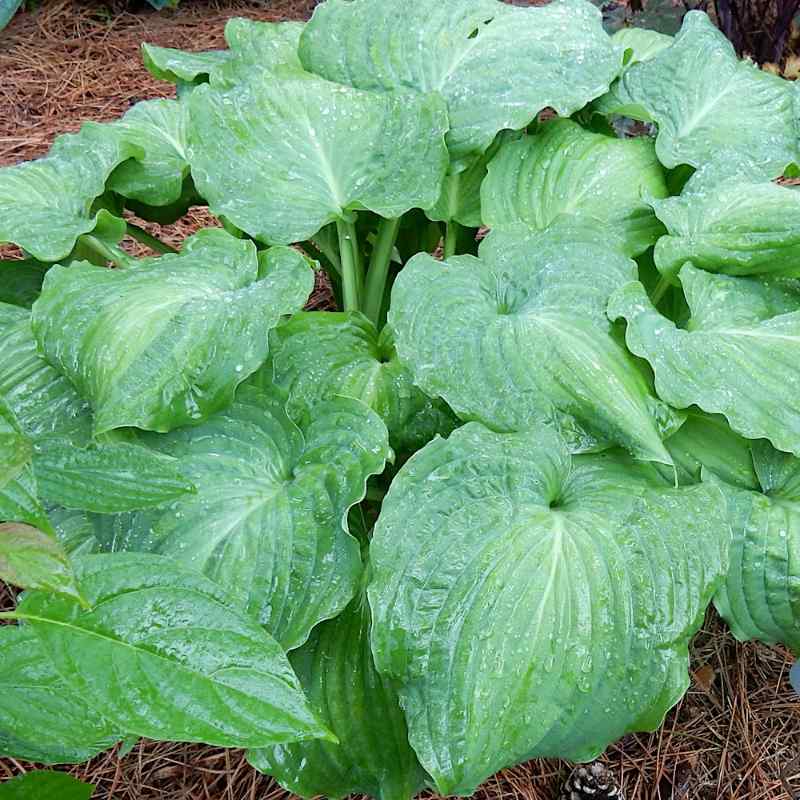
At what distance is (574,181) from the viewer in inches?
55.2

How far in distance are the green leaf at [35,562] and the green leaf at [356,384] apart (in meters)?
0.66

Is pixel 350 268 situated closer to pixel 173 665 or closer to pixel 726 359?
pixel 726 359

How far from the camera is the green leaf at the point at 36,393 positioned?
107 cm

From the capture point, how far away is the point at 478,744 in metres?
0.83

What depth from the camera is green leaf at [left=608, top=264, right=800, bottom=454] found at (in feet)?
3.39

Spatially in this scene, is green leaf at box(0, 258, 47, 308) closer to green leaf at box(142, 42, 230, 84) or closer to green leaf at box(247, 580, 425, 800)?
green leaf at box(142, 42, 230, 84)

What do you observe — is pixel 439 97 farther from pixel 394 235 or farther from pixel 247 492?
pixel 247 492

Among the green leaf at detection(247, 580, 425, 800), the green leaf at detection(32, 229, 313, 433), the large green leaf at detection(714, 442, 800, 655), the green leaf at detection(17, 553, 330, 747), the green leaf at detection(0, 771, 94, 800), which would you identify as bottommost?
the green leaf at detection(247, 580, 425, 800)

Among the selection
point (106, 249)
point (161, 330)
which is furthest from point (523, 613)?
point (106, 249)

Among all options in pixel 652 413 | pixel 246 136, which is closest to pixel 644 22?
pixel 246 136

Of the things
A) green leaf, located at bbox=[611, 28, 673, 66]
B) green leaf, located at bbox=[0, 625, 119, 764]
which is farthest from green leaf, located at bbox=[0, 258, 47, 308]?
green leaf, located at bbox=[611, 28, 673, 66]

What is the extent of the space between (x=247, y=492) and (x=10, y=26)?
279cm

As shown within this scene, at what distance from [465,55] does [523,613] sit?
1.00m

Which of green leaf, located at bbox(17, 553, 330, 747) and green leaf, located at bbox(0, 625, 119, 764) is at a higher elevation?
green leaf, located at bbox(17, 553, 330, 747)
